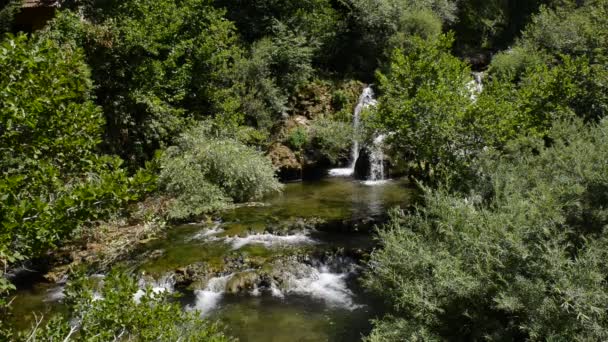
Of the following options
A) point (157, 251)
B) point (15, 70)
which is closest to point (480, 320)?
point (15, 70)

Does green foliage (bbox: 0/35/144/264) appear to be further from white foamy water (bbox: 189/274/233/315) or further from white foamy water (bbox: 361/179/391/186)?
white foamy water (bbox: 361/179/391/186)

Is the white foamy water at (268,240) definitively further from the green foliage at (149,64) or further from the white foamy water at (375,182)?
the white foamy water at (375,182)

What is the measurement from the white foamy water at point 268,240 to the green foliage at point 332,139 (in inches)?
343

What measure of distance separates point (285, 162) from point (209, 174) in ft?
18.0

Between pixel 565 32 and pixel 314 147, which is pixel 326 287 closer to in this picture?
pixel 314 147

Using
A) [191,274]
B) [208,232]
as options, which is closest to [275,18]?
[208,232]

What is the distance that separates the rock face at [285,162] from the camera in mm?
21000

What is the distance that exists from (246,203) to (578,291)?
40.1ft

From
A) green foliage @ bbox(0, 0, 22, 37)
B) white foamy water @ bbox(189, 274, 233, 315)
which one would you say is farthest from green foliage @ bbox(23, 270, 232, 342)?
green foliage @ bbox(0, 0, 22, 37)

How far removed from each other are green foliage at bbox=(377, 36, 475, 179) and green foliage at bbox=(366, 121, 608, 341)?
259 centimetres

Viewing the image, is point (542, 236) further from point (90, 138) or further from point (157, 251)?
point (157, 251)

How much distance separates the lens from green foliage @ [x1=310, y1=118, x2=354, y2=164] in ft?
70.8

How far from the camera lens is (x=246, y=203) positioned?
650 inches

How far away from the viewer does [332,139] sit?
70.6 feet
